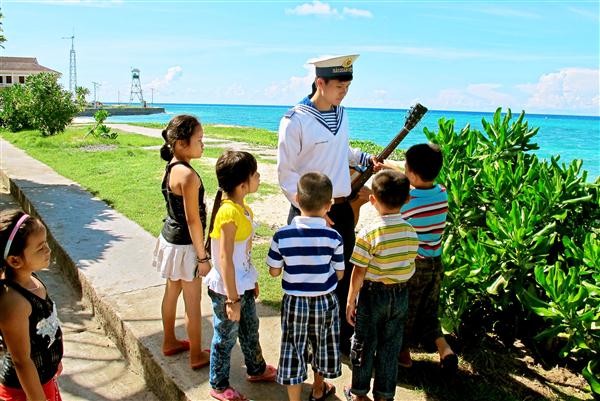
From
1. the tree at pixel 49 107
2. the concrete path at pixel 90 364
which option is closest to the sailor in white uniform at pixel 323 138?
the concrete path at pixel 90 364

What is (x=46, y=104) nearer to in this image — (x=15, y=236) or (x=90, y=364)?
(x=90, y=364)

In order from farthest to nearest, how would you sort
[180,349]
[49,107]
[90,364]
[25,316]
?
[49,107]
[90,364]
[180,349]
[25,316]

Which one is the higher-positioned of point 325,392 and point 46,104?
point 46,104

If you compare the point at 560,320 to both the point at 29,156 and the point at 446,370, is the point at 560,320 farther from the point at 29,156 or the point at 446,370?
the point at 29,156

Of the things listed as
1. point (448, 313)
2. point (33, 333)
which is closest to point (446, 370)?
point (448, 313)

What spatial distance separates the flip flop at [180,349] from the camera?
3.48 meters

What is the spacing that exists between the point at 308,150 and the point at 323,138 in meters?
0.11

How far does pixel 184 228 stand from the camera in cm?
312

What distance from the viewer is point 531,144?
4.16 m

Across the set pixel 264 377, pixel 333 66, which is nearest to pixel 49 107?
pixel 333 66

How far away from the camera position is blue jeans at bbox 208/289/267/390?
9.37 ft

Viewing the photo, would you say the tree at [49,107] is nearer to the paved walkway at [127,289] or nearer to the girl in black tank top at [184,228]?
the paved walkway at [127,289]

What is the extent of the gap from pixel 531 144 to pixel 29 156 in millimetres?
13815

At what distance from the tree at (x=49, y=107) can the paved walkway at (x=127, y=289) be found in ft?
50.2
